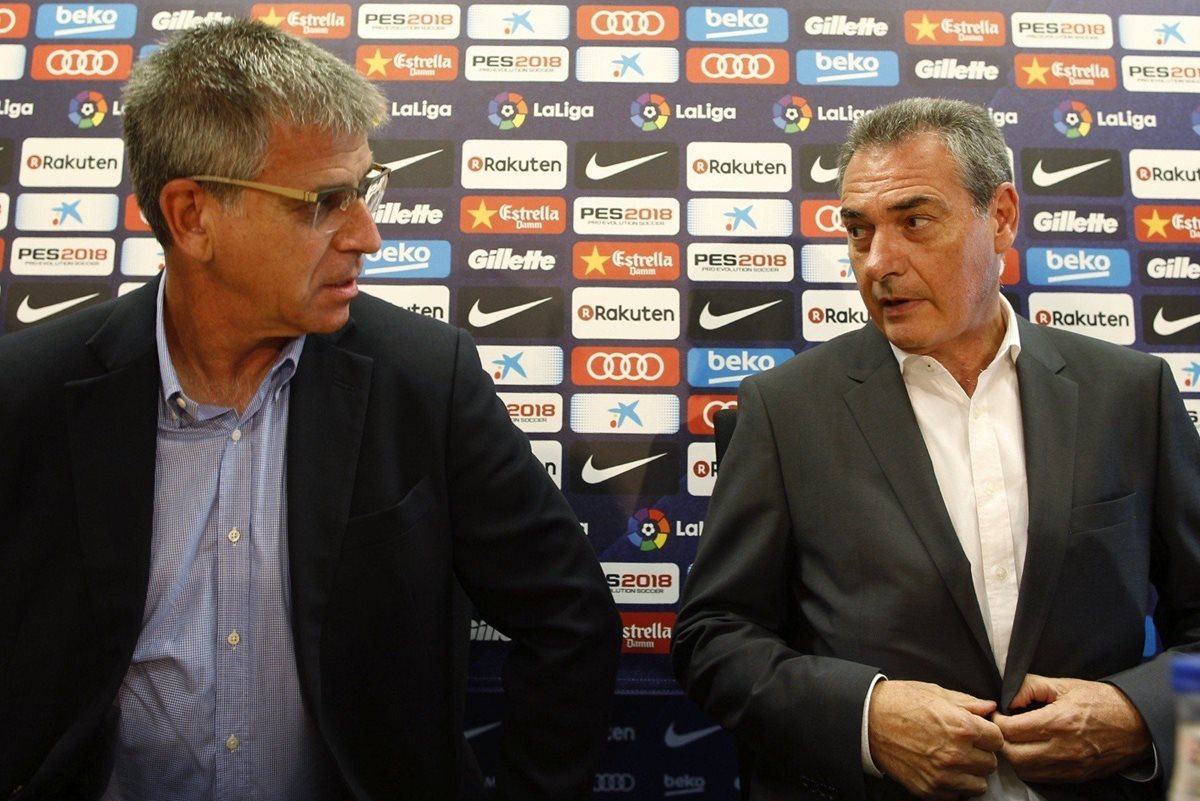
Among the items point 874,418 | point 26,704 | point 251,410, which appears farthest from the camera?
point 874,418

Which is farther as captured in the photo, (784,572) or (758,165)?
(758,165)

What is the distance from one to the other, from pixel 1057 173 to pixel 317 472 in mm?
1991

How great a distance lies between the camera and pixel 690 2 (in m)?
2.48

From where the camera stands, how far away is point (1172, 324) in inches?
93.7

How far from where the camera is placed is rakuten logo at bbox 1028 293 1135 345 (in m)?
2.38

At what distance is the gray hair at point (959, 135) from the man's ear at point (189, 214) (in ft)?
4.03

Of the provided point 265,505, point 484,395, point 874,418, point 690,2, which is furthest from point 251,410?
point 690,2

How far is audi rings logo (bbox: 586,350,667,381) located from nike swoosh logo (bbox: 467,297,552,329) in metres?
0.20

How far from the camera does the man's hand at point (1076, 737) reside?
1.46 m

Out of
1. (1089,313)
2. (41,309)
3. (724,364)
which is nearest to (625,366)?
(724,364)

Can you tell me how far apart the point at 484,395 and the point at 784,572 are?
647 millimetres

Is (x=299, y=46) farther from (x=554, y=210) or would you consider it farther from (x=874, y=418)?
(x=874, y=418)

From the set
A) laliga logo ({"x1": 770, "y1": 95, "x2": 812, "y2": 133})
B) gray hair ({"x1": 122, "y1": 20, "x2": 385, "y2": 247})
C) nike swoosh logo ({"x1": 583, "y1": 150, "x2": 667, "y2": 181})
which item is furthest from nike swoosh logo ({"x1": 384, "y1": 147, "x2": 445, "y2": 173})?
laliga logo ({"x1": 770, "y1": 95, "x2": 812, "y2": 133})

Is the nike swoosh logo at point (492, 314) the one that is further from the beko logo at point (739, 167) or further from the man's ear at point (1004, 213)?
the man's ear at point (1004, 213)
